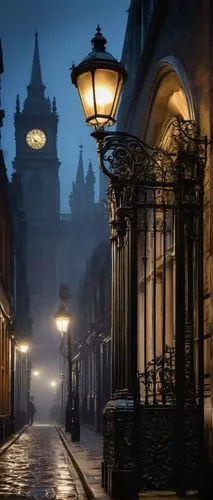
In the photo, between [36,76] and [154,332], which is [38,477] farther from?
[36,76]

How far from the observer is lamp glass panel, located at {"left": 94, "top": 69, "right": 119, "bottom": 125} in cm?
973

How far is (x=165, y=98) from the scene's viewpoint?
44.3 feet

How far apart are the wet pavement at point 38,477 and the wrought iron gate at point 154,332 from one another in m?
1.10

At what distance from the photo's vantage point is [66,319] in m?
25.8

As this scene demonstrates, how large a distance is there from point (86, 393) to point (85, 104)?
3445 cm

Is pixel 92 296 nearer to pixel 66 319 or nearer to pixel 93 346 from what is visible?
pixel 93 346

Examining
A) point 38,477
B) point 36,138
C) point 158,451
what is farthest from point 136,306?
point 36,138

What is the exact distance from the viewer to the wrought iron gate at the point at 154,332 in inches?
374

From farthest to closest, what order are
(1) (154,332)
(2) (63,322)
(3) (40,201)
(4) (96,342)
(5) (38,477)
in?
(3) (40,201) → (4) (96,342) → (2) (63,322) → (5) (38,477) → (1) (154,332)

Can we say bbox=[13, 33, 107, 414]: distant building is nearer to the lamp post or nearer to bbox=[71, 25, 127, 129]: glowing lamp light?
the lamp post

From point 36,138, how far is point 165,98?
86.4 metres

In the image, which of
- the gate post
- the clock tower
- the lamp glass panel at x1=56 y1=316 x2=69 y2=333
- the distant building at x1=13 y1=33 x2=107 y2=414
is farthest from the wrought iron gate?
the clock tower

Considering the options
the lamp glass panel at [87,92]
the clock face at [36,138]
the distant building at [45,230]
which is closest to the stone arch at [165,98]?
the lamp glass panel at [87,92]

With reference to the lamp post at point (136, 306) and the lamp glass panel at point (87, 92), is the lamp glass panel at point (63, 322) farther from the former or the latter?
the lamp glass panel at point (87, 92)
